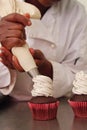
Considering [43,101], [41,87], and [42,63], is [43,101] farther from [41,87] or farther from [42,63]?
[42,63]

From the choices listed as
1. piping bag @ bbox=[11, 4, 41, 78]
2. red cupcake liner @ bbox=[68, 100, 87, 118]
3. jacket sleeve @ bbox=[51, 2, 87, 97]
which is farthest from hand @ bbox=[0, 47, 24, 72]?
jacket sleeve @ bbox=[51, 2, 87, 97]

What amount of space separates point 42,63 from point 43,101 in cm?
16

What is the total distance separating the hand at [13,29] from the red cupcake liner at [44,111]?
0.37ft

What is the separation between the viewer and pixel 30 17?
577mm

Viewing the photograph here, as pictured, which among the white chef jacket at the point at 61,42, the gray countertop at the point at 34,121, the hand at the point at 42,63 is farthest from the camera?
the white chef jacket at the point at 61,42

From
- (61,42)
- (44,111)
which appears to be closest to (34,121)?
(44,111)

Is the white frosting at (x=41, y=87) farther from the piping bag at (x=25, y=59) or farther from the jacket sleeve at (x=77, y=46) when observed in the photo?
the jacket sleeve at (x=77, y=46)

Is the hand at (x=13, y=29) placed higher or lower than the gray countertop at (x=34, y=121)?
higher

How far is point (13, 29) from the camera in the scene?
573 millimetres

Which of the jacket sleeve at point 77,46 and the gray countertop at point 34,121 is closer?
the gray countertop at point 34,121

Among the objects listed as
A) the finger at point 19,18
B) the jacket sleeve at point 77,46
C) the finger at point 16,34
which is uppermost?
the finger at point 19,18

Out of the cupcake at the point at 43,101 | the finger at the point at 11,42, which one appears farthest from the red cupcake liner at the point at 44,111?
the finger at the point at 11,42

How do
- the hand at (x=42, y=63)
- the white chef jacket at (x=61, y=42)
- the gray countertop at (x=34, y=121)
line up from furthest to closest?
the white chef jacket at (x=61, y=42)
the hand at (x=42, y=63)
the gray countertop at (x=34, y=121)

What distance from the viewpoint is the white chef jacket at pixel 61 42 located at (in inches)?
31.3
